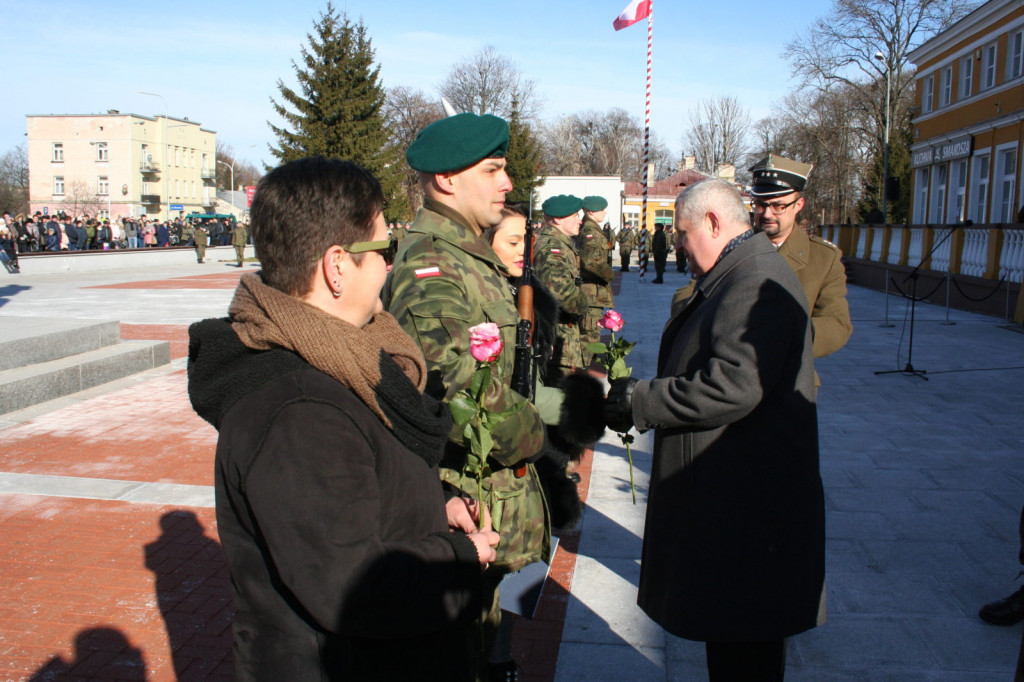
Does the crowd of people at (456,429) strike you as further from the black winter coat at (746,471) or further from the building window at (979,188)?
the building window at (979,188)

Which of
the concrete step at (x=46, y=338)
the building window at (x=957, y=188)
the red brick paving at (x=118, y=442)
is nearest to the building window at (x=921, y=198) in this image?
the building window at (x=957, y=188)

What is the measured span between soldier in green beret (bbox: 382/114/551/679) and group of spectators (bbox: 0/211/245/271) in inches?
978

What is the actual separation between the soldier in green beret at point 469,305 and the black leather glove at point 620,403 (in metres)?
0.33

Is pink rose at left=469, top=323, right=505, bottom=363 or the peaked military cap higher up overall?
the peaked military cap

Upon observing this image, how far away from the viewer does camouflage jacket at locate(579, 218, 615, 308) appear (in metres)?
9.48

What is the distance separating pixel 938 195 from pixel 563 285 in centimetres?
2806

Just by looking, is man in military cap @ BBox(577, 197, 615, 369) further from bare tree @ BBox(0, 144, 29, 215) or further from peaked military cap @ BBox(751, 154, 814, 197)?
bare tree @ BBox(0, 144, 29, 215)

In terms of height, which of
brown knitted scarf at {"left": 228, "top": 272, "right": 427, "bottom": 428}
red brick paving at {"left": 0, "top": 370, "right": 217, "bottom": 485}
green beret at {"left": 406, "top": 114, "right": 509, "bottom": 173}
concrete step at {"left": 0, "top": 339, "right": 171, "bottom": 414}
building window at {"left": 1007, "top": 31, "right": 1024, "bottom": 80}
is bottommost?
red brick paving at {"left": 0, "top": 370, "right": 217, "bottom": 485}

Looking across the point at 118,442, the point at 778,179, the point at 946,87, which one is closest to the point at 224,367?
the point at 778,179

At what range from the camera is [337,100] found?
3394cm

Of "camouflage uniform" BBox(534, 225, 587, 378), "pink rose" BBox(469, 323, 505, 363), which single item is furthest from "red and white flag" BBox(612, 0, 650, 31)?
"pink rose" BBox(469, 323, 505, 363)

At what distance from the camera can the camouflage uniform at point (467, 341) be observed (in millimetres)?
2271

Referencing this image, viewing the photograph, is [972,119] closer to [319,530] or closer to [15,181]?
[319,530]

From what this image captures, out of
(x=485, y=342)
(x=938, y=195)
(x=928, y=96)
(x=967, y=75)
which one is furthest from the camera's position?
(x=928, y=96)
